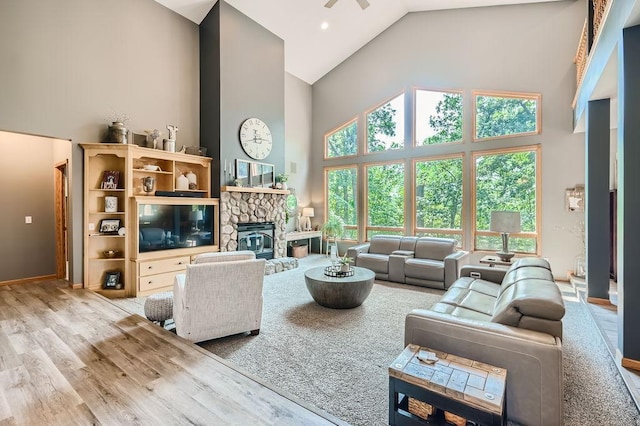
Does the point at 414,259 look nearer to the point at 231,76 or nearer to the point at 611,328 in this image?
the point at 611,328

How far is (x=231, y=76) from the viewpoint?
589 cm

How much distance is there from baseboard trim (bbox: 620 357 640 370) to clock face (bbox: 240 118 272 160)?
6047 mm

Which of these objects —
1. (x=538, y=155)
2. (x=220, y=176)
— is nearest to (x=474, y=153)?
(x=538, y=155)

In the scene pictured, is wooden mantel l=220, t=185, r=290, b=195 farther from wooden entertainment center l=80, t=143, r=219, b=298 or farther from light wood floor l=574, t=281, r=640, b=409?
light wood floor l=574, t=281, r=640, b=409

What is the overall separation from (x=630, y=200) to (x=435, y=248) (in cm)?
305

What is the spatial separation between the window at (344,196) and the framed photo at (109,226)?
5.19 m

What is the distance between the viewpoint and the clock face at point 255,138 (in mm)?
6195

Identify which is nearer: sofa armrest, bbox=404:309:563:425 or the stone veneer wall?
sofa armrest, bbox=404:309:563:425

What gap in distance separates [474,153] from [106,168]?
6913 millimetres

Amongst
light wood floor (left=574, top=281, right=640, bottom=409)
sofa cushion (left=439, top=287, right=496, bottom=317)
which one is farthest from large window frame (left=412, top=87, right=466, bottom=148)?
sofa cushion (left=439, top=287, right=496, bottom=317)

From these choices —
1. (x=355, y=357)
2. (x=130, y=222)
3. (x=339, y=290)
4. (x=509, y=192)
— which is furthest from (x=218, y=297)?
(x=509, y=192)

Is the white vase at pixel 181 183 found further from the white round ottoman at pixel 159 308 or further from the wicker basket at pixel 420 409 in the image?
the wicker basket at pixel 420 409

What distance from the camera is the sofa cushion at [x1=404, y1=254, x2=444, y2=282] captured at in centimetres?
490

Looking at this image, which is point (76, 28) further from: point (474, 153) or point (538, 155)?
point (538, 155)
